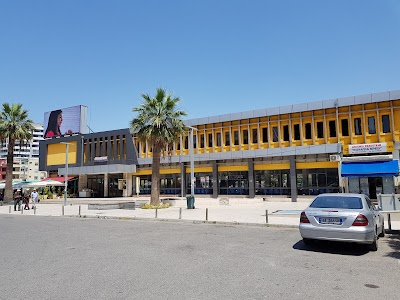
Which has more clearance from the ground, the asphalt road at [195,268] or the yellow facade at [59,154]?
the yellow facade at [59,154]

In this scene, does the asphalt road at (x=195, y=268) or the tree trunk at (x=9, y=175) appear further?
the tree trunk at (x=9, y=175)

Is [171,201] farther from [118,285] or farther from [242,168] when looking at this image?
[118,285]

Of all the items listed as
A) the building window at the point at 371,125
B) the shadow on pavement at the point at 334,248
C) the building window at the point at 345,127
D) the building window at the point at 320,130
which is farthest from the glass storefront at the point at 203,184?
the shadow on pavement at the point at 334,248

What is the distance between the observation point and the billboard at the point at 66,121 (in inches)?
2044

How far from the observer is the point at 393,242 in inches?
409

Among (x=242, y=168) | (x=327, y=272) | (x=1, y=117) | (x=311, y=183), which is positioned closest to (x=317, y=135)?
(x=311, y=183)

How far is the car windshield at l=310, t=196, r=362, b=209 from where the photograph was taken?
901cm

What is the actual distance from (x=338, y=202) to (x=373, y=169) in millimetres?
21266

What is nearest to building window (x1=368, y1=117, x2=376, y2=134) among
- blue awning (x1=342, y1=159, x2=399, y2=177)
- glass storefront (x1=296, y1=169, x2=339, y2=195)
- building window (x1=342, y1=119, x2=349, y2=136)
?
building window (x1=342, y1=119, x2=349, y2=136)

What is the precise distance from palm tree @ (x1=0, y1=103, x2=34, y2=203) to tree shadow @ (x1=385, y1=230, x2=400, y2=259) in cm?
3607

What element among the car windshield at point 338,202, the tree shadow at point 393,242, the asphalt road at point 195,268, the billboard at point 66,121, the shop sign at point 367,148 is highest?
the billboard at point 66,121

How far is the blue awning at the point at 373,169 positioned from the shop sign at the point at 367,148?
1196mm

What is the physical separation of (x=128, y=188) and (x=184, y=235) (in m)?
33.9

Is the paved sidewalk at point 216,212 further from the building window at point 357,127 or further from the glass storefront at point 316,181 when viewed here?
the building window at point 357,127
